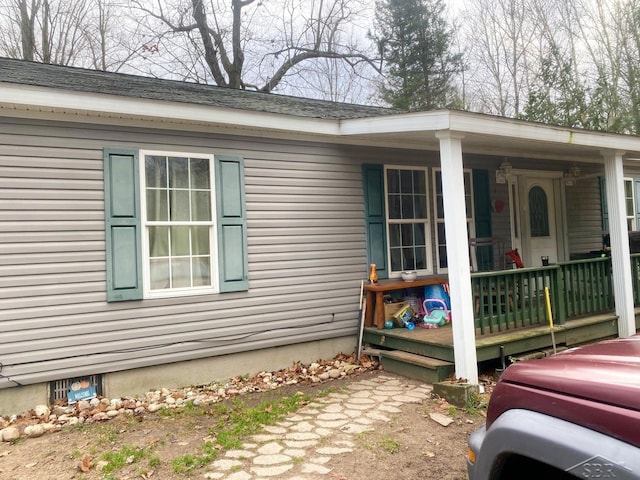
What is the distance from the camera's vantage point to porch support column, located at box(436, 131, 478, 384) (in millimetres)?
4668

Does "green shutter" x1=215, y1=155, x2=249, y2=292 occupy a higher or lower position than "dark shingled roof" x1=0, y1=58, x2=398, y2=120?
lower

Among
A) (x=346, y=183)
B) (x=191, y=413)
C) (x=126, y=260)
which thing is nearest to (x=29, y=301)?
(x=126, y=260)

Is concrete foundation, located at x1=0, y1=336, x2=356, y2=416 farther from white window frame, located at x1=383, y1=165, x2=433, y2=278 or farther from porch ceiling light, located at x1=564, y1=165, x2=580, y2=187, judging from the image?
porch ceiling light, located at x1=564, y1=165, x2=580, y2=187

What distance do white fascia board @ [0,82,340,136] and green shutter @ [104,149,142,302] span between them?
44 cm

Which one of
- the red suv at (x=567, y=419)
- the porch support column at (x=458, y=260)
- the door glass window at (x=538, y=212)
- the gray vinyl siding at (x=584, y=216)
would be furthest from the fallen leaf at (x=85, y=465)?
the gray vinyl siding at (x=584, y=216)

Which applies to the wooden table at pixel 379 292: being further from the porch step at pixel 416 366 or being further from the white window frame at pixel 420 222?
the porch step at pixel 416 366

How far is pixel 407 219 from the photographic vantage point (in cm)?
664

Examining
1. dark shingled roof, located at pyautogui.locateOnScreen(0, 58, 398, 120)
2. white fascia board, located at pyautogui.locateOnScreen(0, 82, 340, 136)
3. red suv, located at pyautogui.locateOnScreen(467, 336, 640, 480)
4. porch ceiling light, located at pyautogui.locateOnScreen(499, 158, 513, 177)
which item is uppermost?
dark shingled roof, located at pyautogui.locateOnScreen(0, 58, 398, 120)

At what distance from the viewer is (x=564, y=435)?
1.34 m

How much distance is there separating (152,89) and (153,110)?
53.0 inches

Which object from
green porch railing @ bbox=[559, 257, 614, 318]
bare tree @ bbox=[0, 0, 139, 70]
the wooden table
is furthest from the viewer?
bare tree @ bbox=[0, 0, 139, 70]

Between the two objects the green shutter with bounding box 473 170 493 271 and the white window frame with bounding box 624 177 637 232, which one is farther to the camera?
the white window frame with bounding box 624 177 637 232

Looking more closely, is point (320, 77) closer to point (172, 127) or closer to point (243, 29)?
point (243, 29)

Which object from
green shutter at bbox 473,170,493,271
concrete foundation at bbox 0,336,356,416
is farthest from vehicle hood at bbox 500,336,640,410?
green shutter at bbox 473,170,493,271
